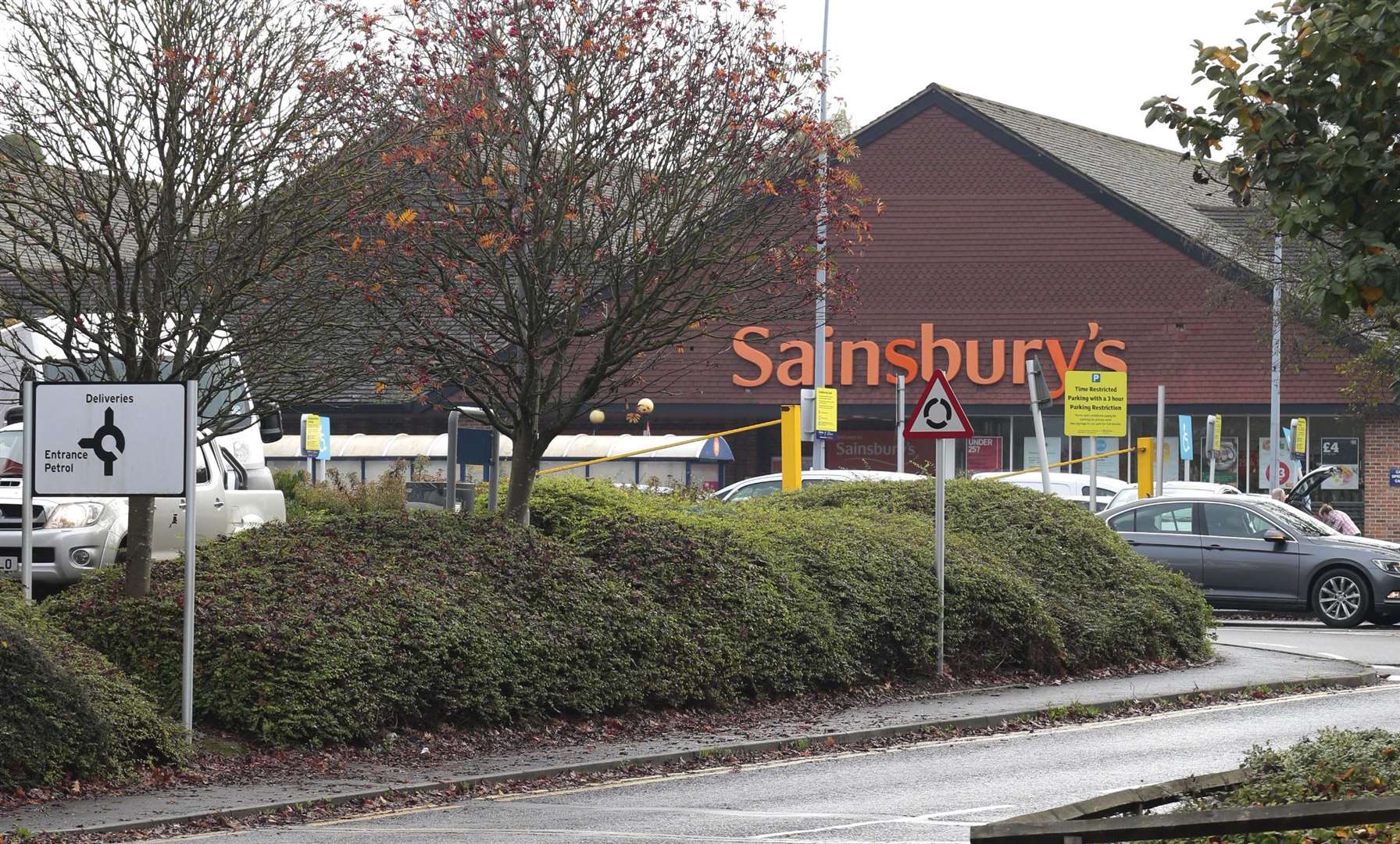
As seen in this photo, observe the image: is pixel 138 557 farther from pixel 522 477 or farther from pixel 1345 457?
pixel 1345 457

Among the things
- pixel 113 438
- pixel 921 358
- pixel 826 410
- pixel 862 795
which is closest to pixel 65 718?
pixel 113 438

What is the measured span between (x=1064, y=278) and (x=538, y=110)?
108ft

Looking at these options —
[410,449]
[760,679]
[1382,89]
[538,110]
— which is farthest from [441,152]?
[410,449]

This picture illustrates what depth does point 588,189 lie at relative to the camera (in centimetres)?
1441

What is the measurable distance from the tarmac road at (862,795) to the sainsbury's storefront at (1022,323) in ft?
103

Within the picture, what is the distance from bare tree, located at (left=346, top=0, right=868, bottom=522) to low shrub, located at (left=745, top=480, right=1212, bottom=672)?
4472 mm

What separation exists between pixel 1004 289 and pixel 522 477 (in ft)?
105

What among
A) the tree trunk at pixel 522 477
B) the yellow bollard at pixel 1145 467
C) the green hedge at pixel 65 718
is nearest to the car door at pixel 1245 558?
the yellow bollard at pixel 1145 467

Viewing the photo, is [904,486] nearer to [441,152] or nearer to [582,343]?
[582,343]

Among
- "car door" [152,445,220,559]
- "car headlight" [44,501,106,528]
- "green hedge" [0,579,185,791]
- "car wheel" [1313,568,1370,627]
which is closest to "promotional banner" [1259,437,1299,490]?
"car wheel" [1313,568,1370,627]

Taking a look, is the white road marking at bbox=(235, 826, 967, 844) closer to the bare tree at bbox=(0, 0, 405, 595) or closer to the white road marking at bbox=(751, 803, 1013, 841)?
the white road marking at bbox=(751, 803, 1013, 841)

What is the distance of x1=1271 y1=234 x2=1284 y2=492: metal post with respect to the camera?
3694 centimetres

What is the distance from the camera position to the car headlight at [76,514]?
15.3m

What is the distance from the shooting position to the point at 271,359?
13016 millimetres
